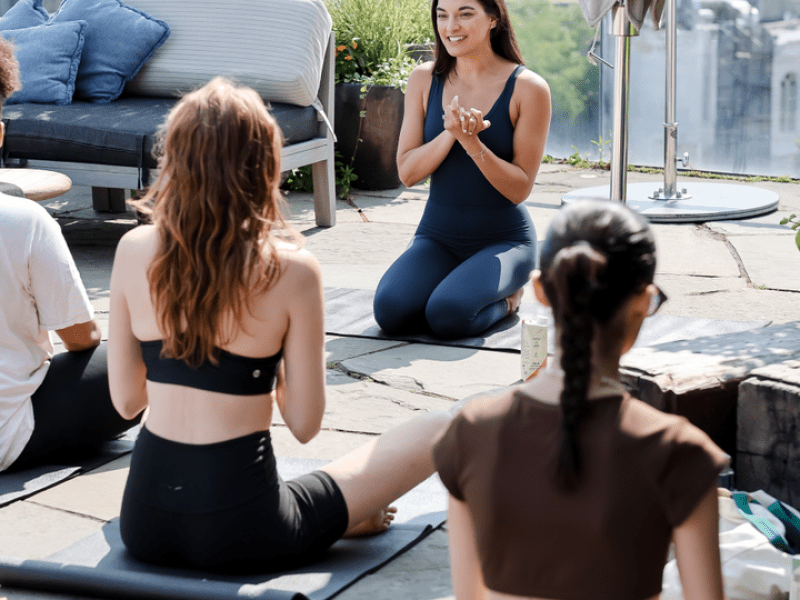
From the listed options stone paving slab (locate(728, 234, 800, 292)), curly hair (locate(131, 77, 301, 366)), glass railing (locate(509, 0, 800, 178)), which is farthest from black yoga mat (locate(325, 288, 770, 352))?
glass railing (locate(509, 0, 800, 178))

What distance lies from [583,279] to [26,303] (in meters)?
1.70

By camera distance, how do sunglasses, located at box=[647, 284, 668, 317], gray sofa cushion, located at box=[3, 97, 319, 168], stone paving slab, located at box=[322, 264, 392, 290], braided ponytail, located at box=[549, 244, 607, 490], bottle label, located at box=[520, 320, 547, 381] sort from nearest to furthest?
braided ponytail, located at box=[549, 244, 607, 490] < sunglasses, located at box=[647, 284, 668, 317] < bottle label, located at box=[520, 320, 547, 381] < stone paving slab, located at box=[322, 264, 392, 290] < gray sofa cushion, located at box=[3, 97, 319, 168]

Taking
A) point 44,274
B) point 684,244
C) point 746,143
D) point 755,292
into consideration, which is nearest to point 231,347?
point 44,274

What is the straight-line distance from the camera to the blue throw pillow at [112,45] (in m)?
5.48

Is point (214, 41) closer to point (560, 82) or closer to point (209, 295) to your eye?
point (560, 82)

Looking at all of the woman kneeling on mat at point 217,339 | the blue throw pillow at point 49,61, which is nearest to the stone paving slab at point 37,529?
the woman kneeling on mat at point 217,339

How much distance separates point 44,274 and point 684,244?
3528 mm

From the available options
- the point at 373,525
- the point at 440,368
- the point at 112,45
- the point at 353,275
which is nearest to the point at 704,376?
the point at 373,525

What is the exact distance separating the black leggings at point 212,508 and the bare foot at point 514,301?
2.06 m

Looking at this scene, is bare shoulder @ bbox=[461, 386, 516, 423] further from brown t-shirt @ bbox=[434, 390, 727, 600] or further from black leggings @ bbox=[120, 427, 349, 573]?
black leggings @ bbox=[120, 427, 349, 573]

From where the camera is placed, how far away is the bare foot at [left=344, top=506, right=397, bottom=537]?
2113 mm

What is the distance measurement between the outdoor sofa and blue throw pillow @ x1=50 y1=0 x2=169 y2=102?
0.06 ft

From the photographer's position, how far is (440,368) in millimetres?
3346

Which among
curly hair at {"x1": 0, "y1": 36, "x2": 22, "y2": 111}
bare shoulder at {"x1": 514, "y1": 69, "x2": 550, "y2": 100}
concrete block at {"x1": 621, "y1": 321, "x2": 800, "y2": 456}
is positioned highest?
curly hair at {"x1": 0, "y1": 36, "x2": 22, "y2": 111}
